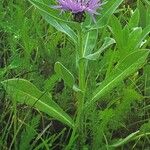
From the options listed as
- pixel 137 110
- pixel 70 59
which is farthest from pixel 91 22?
pixel 137 110

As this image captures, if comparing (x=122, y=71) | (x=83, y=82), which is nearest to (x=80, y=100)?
(x=83, y=82)

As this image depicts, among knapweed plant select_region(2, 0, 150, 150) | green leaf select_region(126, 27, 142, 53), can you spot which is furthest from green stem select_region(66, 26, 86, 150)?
green leaf select_region(126, 27, 142, 53)

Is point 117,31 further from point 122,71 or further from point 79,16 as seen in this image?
point 79,16

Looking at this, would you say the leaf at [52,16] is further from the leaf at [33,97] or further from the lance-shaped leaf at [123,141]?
the lance-shaped leaf at [123,141]

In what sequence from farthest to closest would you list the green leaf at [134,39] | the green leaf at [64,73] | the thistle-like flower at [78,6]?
the green leaf at [134,39] → the green leaf at [64,73] → the thistle-like flower at [78,6]

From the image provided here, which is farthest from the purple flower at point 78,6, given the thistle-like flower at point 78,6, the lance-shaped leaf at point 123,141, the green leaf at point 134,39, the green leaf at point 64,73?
the lance-shaped leaf at point 123,141
